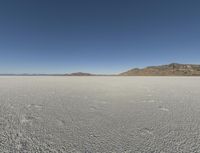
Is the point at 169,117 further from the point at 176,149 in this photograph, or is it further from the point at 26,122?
the point at 26,122

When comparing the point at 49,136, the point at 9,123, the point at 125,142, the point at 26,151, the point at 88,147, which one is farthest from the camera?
the point at 9,123

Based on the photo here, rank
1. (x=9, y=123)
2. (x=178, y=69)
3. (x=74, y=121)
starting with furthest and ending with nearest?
(x=178, y=69)
(x=74, y=121)
(x=9, y=123)

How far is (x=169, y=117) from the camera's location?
3193mm

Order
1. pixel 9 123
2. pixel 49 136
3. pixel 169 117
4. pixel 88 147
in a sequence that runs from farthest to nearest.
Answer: pixel 169 117, pixel 9 123, pixel 49 136, pixel 88 147

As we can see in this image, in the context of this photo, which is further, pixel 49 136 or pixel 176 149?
pixel 49 136

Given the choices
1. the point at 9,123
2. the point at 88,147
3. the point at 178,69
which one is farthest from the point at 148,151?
the point at 178,69

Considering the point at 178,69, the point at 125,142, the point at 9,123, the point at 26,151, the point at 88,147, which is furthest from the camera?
the point at 178,69

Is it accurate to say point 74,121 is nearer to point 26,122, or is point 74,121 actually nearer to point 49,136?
point 49,136

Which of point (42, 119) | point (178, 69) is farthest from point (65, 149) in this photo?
point (178, 69)

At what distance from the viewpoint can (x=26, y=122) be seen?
2.78 metres

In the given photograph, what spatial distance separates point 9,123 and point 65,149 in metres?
1.63

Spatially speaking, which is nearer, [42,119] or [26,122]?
[26,122]

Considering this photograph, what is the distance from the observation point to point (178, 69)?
9344 centimetres

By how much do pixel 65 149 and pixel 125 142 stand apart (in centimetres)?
91
